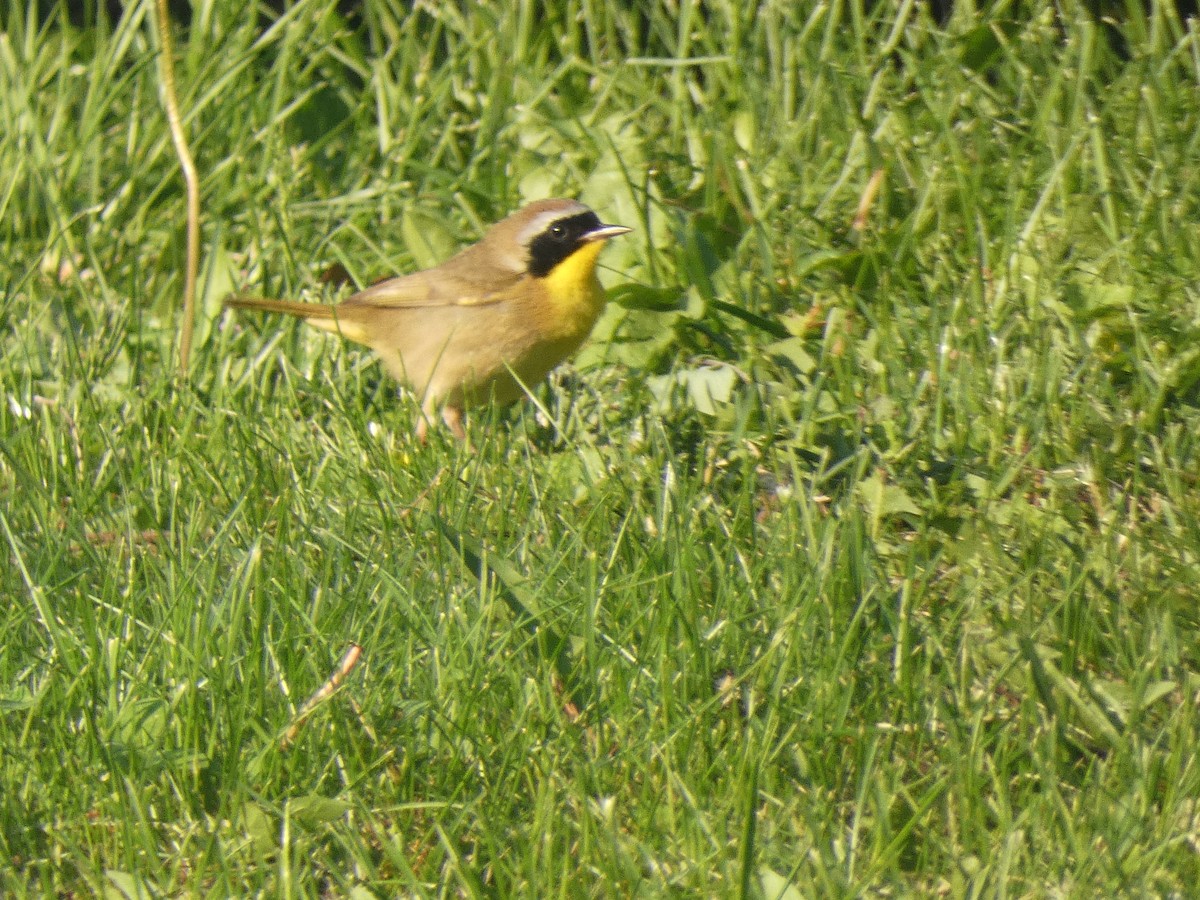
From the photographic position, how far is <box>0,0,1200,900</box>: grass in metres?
3.12

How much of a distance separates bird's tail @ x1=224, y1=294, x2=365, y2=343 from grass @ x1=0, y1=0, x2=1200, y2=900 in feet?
0.45

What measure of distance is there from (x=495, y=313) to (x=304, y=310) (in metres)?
0.62

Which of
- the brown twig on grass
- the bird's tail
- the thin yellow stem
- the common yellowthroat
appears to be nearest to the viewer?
the brown twig on grass

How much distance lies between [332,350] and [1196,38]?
3005 millimetres

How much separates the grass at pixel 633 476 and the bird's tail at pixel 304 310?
14cm

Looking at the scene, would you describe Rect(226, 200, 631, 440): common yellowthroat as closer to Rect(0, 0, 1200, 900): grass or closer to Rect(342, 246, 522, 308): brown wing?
Rect(342, 246, 522, 308): brown wing

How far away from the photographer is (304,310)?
5504 mm

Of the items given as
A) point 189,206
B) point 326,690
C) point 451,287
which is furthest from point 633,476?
point 189,206

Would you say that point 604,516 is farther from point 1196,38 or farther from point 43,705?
point 1196,38

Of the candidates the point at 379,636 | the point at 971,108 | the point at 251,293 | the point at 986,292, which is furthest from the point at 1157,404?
the point at 251,293

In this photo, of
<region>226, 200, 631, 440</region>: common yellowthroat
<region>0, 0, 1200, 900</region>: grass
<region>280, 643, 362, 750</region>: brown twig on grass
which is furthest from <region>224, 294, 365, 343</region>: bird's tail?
<region>280, 643, 362, 750</region>: brown twig on grass

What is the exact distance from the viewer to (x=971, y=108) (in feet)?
18.9

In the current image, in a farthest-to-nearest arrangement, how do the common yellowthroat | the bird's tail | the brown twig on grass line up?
the bird's tail, the common yellowthroat, the brown twig on grass

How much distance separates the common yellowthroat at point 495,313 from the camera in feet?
17.5
